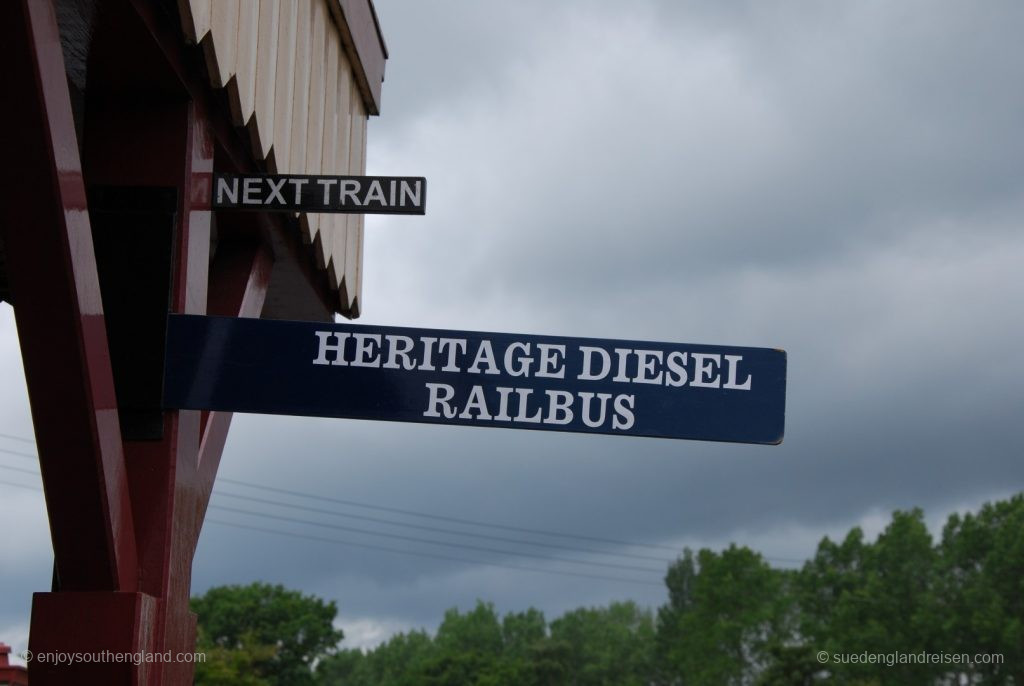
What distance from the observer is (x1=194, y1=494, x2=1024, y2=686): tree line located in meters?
69.6

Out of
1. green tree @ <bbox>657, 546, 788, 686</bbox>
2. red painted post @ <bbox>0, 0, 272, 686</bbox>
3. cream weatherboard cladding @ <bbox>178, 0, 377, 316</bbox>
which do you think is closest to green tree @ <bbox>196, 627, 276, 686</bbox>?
green tree @ <bbox>657, 546, 788, 686</bbox>

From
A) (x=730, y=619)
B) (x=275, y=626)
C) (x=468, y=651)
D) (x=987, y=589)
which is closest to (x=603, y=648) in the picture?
(x=468, y=651)

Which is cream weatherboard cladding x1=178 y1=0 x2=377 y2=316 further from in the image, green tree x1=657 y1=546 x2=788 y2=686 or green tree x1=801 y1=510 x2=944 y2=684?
green tree x1=657 y1=546 x2=788 y2=686

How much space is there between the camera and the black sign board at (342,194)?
196 inches

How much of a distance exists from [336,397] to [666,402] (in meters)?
1.10

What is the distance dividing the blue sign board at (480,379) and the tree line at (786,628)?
55338 millimetres

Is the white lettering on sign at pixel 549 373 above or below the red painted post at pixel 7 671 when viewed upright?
above

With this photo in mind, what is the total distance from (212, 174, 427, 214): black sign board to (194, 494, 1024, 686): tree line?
55.4 metres

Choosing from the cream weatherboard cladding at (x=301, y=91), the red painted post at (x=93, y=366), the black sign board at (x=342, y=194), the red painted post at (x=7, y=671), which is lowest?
the red painted post at (x=7, y=671)

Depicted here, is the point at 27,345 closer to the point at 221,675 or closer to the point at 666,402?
the point at 666,402

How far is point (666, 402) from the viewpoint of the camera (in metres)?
4.55

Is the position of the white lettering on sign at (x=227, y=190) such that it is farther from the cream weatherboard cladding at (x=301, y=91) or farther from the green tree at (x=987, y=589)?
the green tree at (x=987, y=589)

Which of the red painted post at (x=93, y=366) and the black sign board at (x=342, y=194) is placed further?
the black sign board at (x=342, y=194)

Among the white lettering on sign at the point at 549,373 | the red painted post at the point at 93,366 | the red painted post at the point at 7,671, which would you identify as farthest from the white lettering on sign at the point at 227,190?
the red painted post at the point at 7,671
